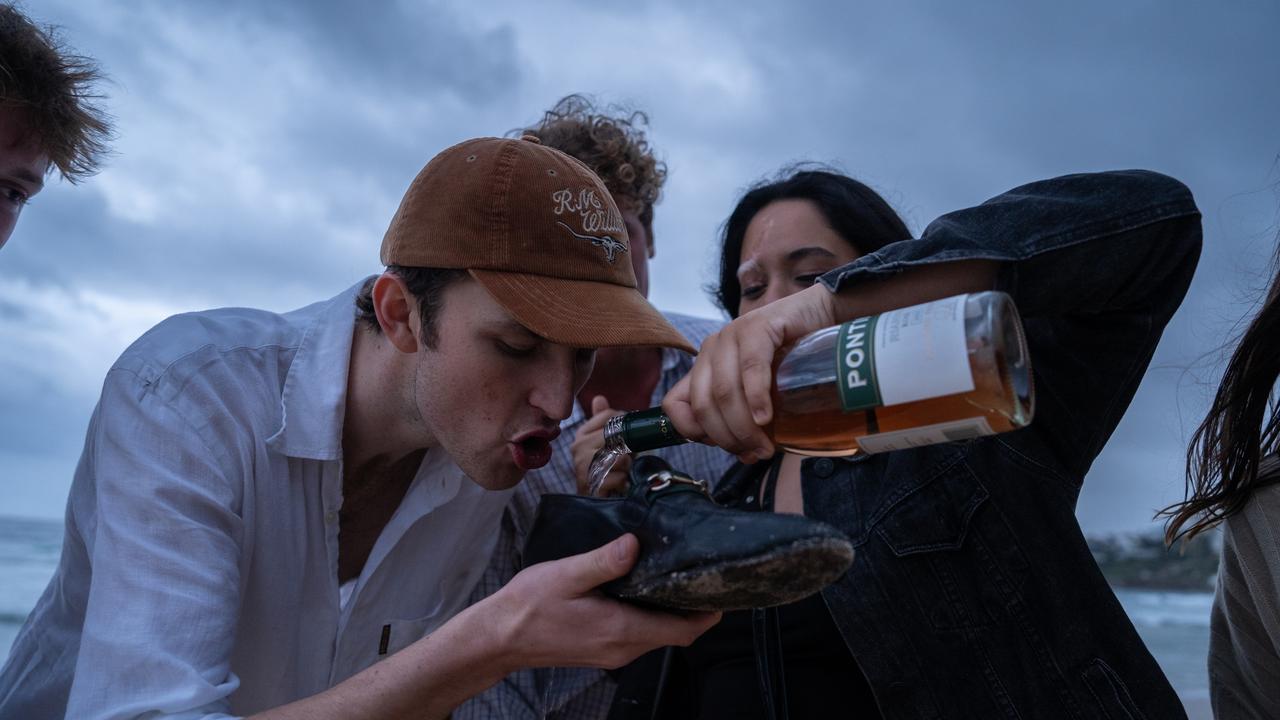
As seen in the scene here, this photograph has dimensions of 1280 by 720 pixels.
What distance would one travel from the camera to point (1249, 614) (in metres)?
1.52

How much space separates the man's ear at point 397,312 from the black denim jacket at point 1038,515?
0.83 m

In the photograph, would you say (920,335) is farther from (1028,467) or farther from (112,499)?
(112,499)

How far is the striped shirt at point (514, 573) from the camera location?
1912mm

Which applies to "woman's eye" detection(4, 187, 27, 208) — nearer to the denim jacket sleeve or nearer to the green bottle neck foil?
the green bottle neck foil

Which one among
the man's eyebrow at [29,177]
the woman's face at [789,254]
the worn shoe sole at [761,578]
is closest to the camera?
the worn shoe sole at [761,578]

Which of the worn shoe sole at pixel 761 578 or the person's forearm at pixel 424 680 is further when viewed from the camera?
the person's forearm at pixel 424 680

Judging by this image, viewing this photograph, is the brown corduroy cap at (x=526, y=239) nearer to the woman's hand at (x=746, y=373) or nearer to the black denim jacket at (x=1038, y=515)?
the woman's hand at (x=746, y=373)

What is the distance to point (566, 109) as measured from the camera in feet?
10.5

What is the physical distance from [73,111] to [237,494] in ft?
3.30

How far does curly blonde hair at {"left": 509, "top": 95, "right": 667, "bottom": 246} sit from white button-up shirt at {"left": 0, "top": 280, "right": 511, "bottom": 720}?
108 centimetres

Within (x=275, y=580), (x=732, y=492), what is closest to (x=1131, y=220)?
(x=732, y=492)

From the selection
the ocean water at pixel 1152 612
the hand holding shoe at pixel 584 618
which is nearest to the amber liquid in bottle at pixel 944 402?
the hand holding shoe at pixel 584 618

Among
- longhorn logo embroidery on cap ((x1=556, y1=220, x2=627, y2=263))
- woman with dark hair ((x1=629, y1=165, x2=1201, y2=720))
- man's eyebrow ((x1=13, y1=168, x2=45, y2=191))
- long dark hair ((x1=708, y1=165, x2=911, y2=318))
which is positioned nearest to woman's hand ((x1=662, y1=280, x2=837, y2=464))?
woman with dark hair ((x1=629, y1=165, x2=1201, y2=720))

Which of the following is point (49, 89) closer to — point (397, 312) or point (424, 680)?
point (397, 312)
